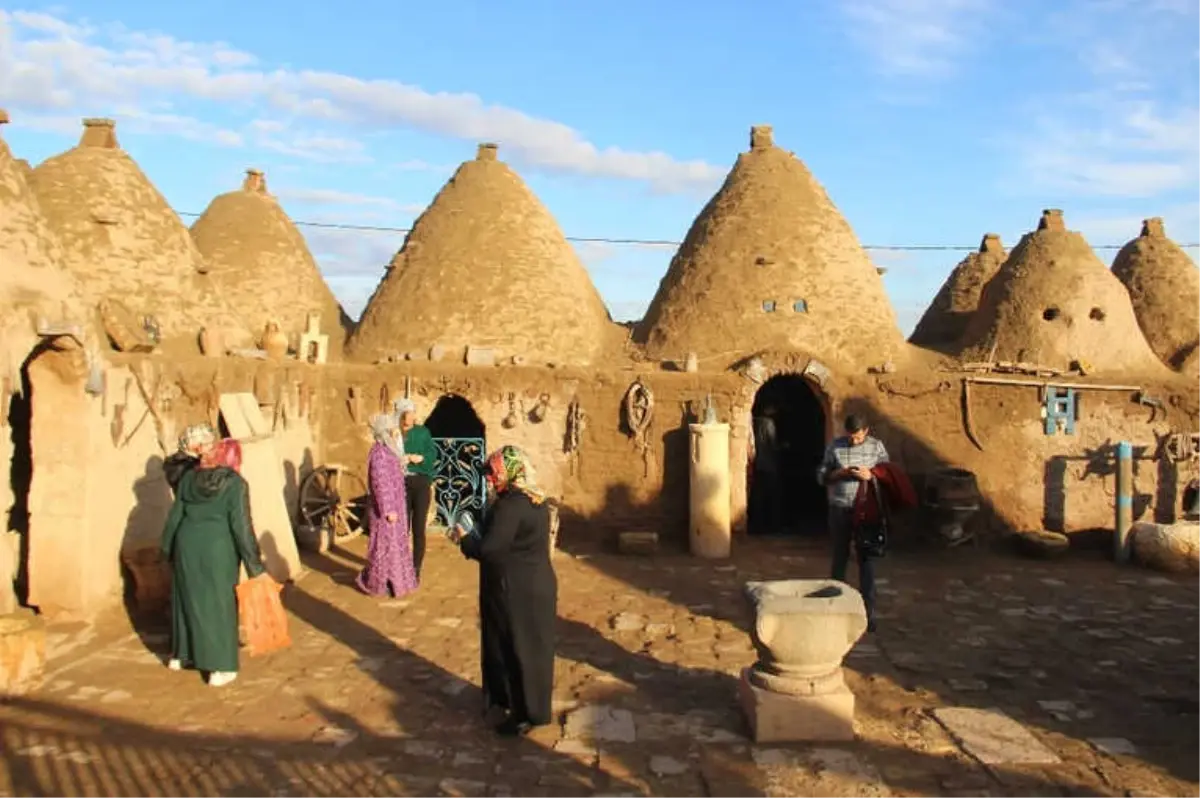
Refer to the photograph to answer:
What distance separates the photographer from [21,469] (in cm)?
772

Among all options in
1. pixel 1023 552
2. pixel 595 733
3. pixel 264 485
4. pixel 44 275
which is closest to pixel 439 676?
pixel 595 733

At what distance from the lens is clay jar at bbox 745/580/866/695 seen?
500cm

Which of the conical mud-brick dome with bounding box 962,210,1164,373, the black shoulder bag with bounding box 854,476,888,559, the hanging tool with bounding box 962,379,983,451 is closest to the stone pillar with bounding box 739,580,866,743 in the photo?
the black shoulder bag with bounding box 854,476,888,559

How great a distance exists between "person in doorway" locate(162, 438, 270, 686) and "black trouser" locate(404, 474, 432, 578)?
2.95m

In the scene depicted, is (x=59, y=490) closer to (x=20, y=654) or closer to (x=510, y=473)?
(x=20, y=654)

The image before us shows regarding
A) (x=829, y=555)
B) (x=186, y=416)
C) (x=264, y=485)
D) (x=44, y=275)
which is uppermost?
(x=44, y=275)

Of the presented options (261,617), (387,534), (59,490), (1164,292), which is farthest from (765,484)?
(1164,292)

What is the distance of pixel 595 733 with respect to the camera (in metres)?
5.23

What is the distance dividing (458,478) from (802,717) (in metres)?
7.21

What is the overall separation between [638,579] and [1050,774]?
201 inches

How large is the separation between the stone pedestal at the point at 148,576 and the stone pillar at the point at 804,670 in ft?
15.5

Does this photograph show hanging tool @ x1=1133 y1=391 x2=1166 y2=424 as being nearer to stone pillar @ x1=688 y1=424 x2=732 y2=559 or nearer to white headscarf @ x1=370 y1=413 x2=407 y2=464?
stone pillar @ x1=688 y1=424 x2=732 y2=559

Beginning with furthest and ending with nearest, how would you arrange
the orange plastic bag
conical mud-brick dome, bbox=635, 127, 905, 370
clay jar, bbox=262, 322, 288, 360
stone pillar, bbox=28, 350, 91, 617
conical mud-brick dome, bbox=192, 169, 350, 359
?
conical mud-brick dome, bbox=192, 169, 350, 359
conical mud-brick dome, bbox=635, 127, 905, 370
clay jar, bbox=262, 322, 288, 360
stone pillar, bbox=28, 350, 91, 617
the orange plastic bag

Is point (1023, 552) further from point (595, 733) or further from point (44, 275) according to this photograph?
point (44, 275)
